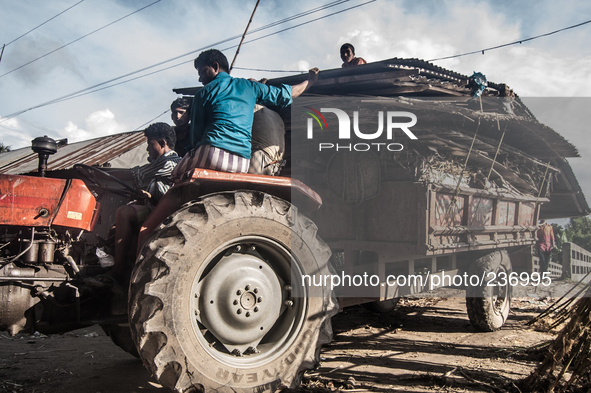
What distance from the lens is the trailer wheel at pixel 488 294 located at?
16.9 ft

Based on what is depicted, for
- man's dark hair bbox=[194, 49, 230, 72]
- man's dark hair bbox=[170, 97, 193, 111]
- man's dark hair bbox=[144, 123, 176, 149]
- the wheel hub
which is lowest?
the wheel hub

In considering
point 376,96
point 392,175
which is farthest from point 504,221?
point 376,96

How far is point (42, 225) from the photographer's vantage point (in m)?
2.80

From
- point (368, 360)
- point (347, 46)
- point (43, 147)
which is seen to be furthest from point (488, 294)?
point (43, 147)

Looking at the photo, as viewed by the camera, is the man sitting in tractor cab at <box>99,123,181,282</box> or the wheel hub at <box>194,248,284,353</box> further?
the man sitting in tractor cab at <box>99,123,181,282</box>

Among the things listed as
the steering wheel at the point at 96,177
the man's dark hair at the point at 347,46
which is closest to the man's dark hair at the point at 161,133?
the steering wheel at the point at 96,177

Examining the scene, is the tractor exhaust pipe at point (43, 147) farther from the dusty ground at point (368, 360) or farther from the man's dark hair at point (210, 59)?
the dusty ground at point (368, 360)

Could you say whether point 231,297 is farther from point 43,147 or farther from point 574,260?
point 574,260

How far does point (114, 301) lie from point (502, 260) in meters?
4.89

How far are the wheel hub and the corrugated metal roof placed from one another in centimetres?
1062

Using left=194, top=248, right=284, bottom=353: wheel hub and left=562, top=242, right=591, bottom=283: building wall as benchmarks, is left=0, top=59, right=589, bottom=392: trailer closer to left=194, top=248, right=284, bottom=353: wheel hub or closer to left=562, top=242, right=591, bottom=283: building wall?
left=194, top=248, right=284, bottom=353: wheel hub

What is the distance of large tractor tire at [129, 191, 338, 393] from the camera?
90.4 inches

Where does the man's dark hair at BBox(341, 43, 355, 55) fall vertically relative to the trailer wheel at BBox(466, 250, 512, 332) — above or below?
above

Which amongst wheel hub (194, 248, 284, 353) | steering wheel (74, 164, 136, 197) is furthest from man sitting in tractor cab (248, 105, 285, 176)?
steering wheel (74, 164, 136, 197)
